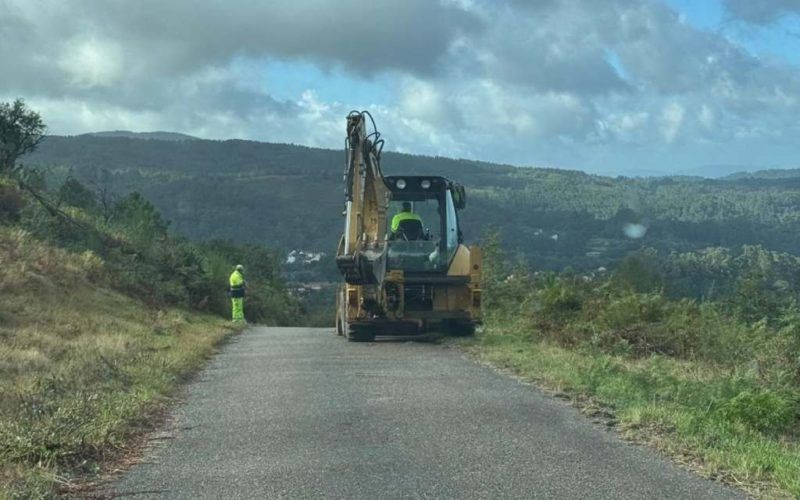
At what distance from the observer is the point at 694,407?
372 inches

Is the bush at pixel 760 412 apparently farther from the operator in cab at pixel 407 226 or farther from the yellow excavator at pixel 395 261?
the operator in cab at pixel 407 226

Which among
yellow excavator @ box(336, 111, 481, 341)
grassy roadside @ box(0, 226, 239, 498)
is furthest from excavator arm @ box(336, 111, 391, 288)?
grassy roadside @ box(0, 226, 239, 498)

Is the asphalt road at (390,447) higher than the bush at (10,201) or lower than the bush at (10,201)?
lower

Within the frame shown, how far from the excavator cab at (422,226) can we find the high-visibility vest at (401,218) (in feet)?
0.07

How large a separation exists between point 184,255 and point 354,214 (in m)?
18.0

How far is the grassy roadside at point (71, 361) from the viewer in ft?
23.9

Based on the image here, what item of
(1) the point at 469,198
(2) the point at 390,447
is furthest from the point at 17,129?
(1) the point at 469,198

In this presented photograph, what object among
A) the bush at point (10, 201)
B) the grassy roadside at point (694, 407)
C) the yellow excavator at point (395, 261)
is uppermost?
the bush at point (10, 201)

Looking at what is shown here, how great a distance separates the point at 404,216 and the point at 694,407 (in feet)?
33.7

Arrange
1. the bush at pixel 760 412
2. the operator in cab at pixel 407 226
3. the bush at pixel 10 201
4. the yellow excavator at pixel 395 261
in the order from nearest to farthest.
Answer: the bush at pixel 760 412, the yellow excavator at pixel 395 261, the operator in cab at pixel 407 226, the bush at pixel 10 201

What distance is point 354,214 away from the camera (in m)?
18.2

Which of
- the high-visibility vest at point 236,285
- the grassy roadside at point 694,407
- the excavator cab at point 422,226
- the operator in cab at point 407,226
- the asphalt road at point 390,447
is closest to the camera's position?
the asphalt road at point 390,447

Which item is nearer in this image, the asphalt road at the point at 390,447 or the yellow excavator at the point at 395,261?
the asphalt road at the point at 390,447

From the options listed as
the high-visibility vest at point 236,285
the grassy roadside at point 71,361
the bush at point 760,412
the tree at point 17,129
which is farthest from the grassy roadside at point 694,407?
the tree at point 17,129
